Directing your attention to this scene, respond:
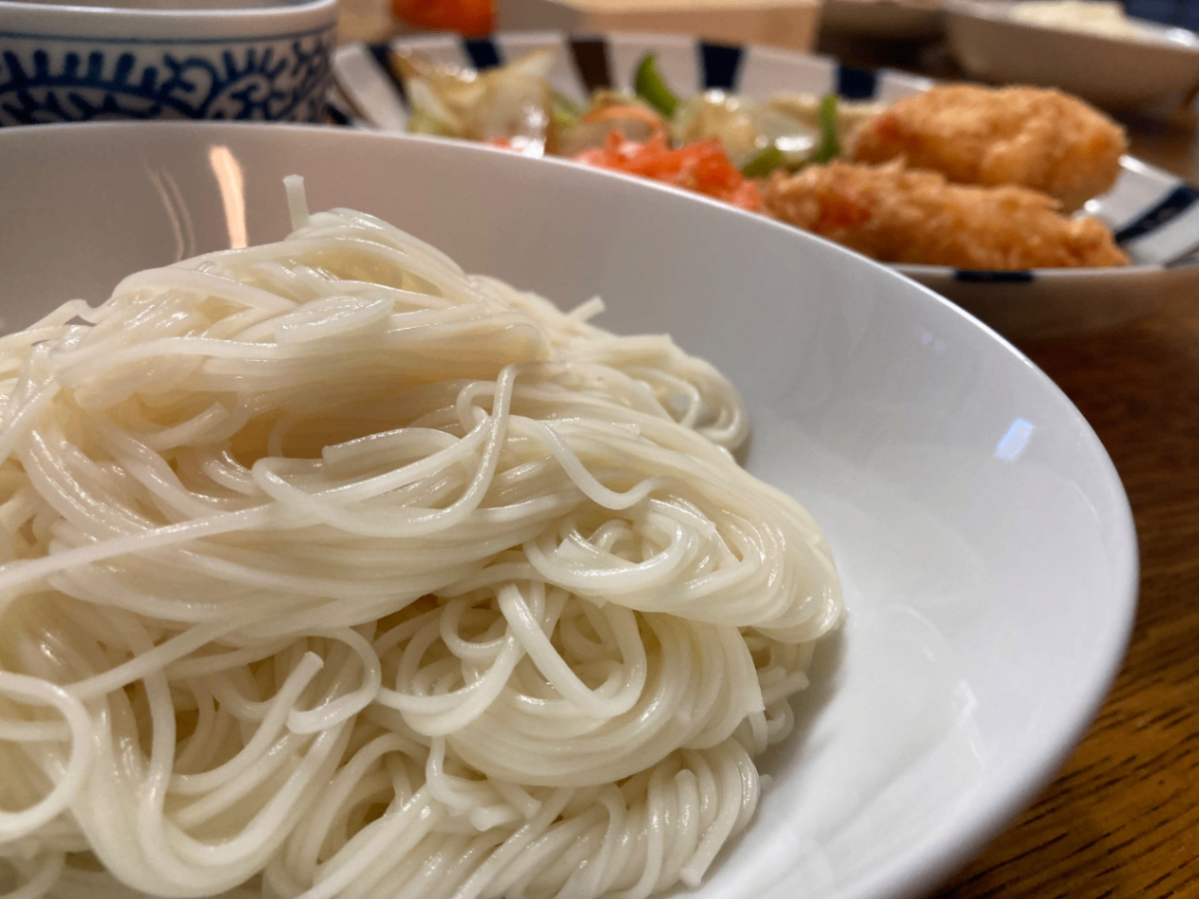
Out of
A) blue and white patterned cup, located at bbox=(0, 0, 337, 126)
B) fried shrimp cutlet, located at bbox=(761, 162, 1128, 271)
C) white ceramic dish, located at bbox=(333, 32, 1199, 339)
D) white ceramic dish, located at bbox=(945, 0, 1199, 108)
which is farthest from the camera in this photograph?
white ceramic dish, located at bbox=(945, 0, 1199, 108)

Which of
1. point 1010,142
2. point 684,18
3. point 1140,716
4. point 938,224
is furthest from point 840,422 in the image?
point 684,18

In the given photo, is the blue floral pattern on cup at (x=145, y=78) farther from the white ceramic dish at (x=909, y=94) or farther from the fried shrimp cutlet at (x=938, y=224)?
the fried shrimp cutlet at (x=938, y=224)

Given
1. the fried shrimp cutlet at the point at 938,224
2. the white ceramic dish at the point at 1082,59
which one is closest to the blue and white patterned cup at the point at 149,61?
the fried shrimp cutlet at the point at 938,224

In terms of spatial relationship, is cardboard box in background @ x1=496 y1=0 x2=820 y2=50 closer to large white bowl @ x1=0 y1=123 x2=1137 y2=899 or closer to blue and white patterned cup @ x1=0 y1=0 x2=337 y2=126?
blue and white patterned cup @ x1=0 y1=0 x2=337 y2=126

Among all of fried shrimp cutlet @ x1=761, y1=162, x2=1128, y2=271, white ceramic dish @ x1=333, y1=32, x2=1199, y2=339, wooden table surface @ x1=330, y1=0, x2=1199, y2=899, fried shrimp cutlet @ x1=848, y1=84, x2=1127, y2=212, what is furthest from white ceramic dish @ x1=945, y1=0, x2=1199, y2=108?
wooden table surface @ x1=330, y1=0, x2=1199, y2=899

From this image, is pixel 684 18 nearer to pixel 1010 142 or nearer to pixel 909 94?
pixel 909 94

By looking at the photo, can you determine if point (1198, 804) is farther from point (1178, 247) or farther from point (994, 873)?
point (1178, 247)
